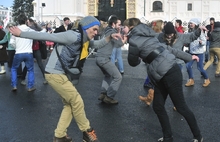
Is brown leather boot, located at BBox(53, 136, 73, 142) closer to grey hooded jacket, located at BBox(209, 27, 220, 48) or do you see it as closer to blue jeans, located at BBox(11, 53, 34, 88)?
blue jeans, located at BBox(11, 53, 34, 88)

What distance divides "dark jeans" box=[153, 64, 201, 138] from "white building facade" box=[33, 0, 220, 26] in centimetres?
3797

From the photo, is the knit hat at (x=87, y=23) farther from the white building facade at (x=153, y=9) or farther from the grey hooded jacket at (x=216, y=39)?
the white building facade at (x=153, y=9)

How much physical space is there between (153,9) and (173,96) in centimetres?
4060

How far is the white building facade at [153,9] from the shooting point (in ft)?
139

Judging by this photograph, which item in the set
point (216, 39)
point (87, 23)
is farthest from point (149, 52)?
point (216, 39)

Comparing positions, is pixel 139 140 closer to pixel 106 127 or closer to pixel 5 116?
pixel 106 127

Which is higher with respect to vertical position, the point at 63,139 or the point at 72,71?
the point at 72,71

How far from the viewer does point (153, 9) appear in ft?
145

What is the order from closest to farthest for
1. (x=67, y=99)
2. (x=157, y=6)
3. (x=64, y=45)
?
(x=64, y=45) < (x=67, y=99) < (x=157, y=6)

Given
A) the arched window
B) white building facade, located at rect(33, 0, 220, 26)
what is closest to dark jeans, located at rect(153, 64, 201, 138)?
white building facade, located at rect(33, 0, 220, 26)

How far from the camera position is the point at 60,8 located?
141 ft

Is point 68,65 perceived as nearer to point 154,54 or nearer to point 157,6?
point 154,54

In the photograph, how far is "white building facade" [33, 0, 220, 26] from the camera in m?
42.4

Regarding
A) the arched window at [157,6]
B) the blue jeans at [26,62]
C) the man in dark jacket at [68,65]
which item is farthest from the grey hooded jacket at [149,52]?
the arched window at [157,6]
